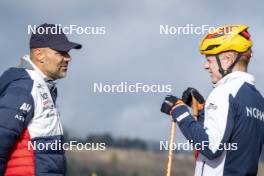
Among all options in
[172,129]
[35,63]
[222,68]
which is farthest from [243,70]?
[35,63]

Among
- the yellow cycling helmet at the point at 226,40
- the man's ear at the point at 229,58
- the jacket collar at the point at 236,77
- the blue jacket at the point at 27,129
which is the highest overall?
the yellow cycling helmet at the point at 226,40

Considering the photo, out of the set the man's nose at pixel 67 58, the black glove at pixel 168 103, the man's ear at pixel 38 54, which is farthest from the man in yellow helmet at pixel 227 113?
the man's ear at pixel 38 54

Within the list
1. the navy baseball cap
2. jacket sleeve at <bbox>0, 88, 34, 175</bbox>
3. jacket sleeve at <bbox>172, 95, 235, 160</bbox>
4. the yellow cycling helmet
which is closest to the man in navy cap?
jacket sleeve at <bbox>0, 88, 34, 175</bbox>

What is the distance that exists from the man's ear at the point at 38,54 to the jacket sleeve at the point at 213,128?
172cm

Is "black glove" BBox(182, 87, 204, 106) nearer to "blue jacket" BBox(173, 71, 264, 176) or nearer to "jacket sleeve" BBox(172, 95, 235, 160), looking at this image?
"blue jacket" BBox(173, 71, 264, 176)

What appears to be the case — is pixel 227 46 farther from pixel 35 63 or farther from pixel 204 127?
pixel 35 63

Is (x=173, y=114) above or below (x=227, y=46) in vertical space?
below

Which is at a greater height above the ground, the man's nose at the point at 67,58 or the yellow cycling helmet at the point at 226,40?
the yellow cycling helmet at the point at 226,40

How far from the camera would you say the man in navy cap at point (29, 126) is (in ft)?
35.5

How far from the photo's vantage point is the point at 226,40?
1126cm

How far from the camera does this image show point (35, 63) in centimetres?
1146

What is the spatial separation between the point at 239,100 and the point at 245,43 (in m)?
0.68

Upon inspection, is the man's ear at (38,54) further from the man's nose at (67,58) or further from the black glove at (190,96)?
the black glove at (190,96)

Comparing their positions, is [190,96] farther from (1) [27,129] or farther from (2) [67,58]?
(1) [27,129]
